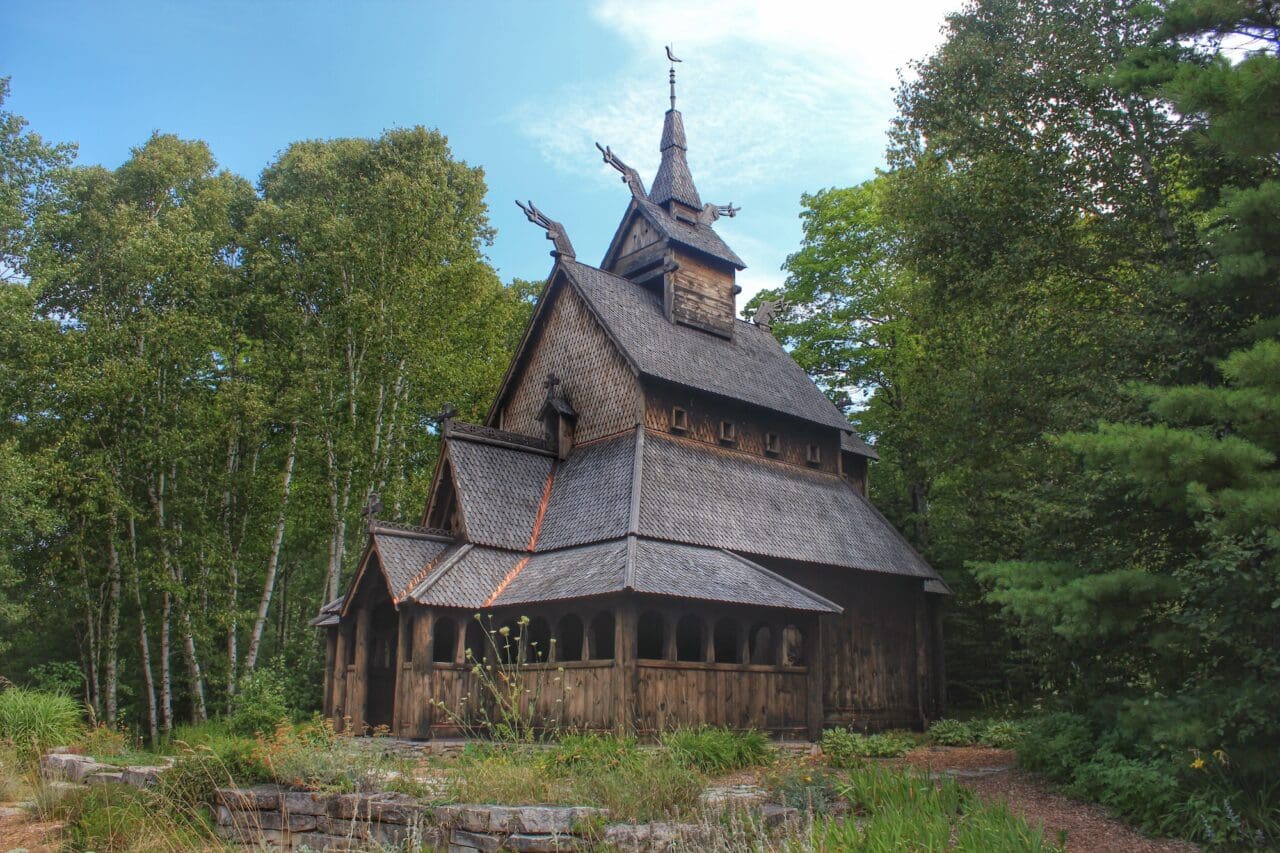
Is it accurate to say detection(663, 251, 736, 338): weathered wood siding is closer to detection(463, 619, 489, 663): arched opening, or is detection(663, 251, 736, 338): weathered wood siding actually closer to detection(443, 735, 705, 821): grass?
detection(463, 619, 489, 663): arched opening

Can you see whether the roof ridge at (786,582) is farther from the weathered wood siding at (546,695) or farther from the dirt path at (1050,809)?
the dirt path at (1050,809)

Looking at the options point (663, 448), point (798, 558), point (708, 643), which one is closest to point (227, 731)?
point (708, 643)

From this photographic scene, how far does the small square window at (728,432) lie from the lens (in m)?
22.3

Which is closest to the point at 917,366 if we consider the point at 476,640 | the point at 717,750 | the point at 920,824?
the point at 476,640

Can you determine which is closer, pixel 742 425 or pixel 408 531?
pixel 408 531

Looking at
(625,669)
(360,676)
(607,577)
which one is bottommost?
(360,676)

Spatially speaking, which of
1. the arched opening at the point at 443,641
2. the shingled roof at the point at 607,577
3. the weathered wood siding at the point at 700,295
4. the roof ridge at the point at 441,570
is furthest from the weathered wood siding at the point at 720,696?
the weathered wood siding at the point at 700,295

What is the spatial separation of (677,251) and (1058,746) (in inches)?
651

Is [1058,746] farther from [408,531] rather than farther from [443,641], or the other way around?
[408,531]

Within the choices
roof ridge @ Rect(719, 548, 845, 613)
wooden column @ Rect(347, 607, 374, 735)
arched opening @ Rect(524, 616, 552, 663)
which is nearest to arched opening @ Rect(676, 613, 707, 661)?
roof ridge @ Rect(719, 548, 845, 613)

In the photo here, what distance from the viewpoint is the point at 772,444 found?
23.5 m

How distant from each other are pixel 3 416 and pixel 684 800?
70.6ft

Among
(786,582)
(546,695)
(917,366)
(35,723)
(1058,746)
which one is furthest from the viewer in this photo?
(917,366)

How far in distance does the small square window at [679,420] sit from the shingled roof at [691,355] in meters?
0.63
